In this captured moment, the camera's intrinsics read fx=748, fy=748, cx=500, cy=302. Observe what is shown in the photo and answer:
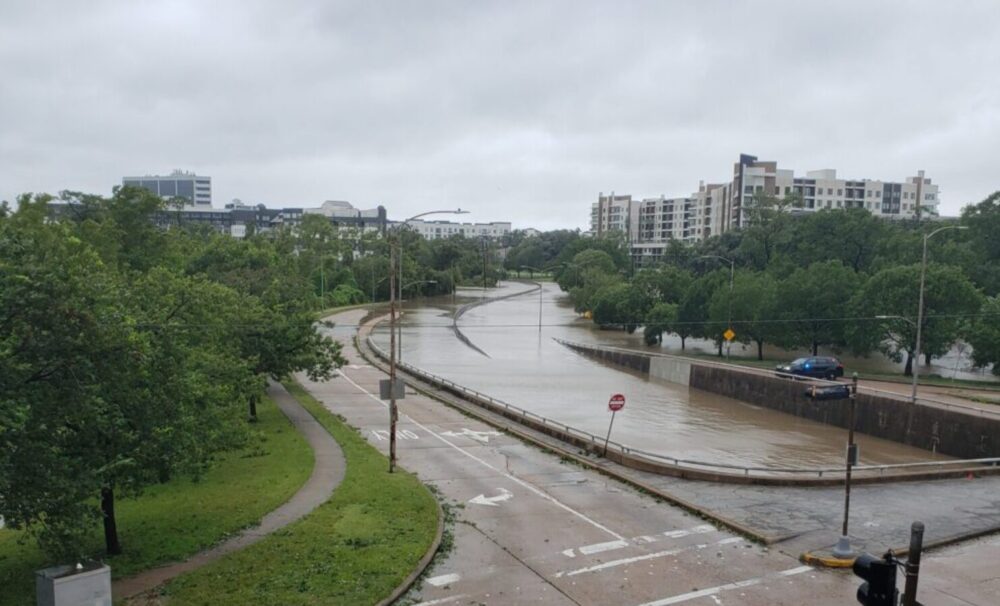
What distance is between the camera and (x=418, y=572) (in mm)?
14703

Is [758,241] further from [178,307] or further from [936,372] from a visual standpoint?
[178,307]

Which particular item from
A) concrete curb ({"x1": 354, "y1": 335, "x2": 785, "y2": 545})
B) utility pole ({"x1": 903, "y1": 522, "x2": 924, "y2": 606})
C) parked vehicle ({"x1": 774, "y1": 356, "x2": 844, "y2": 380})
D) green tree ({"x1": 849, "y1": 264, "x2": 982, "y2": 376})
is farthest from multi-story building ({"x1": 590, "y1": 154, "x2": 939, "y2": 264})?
utility pole ({"x1": 903, "y1": 522, "x2": 924, "y2": 606})

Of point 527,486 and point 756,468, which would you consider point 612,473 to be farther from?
point 756,468

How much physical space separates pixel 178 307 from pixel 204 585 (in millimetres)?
7209

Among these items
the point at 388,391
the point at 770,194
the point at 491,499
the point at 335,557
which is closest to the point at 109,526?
the point at 335,557

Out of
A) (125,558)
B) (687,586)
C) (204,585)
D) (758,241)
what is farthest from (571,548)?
(758,241)

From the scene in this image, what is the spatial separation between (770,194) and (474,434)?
333 ft

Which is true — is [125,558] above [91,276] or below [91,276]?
below

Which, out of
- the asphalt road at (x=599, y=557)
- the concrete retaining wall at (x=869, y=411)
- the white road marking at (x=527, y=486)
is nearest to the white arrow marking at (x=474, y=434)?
the white road marking at (x=527, y=486)

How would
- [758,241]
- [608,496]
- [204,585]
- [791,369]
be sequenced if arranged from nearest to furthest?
[204,585] → [608,496] → [791,369] → [758,241]

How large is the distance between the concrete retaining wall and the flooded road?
0.60 m

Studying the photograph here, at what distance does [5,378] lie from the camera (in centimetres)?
1247

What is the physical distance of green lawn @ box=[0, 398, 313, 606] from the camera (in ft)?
50.8

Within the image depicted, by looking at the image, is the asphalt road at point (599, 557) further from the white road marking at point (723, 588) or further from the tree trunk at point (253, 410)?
the tree trunk at point (253, 410)
